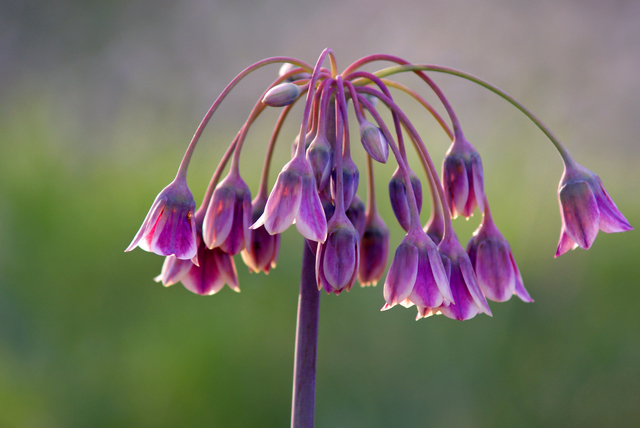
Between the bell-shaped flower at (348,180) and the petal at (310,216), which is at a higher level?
the bell-shaped flower at (348,180)

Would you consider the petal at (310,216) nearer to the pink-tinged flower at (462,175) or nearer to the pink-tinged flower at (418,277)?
the pink-tinged flower at (418,277)

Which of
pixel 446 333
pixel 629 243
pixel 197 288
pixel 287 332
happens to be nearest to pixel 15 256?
pixel 287 332

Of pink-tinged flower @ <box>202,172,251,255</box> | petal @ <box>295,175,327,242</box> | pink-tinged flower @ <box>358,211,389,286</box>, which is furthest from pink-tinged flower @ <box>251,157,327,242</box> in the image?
pink-tinged flower @ <box>358,211,389,286</box>

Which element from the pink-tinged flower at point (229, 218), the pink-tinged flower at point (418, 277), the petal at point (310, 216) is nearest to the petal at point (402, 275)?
the pink-tinged flower at point (418, 277)

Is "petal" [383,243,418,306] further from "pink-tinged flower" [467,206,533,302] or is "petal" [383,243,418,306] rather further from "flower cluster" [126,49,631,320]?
"pink-tinged flower" [467,206,533,302]

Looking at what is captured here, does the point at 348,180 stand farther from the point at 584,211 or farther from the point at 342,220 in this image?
the point at 584,211

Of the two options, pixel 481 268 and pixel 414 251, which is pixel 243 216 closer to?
pixel 414 251

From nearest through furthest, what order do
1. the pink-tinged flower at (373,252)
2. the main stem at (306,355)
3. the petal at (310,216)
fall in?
the petal at (310,216) < the main stem at (306,355) < the pink-tinged flower at (373,252)
